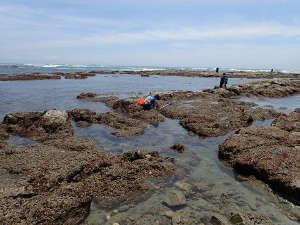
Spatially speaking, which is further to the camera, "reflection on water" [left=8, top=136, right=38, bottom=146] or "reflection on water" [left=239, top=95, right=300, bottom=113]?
"reflection on water" [left=239, top=95, right=300, bottom=113]

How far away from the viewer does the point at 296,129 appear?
13.5 meters

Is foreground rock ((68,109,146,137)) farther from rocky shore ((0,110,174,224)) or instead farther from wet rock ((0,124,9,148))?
wet rock ((0,124,9,148))

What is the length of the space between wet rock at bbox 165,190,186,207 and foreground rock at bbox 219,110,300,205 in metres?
3.48

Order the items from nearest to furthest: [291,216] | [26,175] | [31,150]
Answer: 1. [291,216]
2. [26,175]
3. [31,150]

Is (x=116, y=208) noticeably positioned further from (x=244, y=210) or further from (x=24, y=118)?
(x=24, y=118)

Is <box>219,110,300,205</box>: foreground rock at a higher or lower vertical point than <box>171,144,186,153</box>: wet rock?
higher

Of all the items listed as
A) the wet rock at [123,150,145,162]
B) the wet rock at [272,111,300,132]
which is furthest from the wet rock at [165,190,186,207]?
the wet rock at [272,111,300,132]

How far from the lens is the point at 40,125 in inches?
541

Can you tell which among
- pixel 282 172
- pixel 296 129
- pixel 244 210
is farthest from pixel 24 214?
pixel 296 129

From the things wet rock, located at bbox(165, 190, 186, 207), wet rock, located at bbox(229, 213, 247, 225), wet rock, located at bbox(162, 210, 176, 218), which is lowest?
wet rock, located at bbox(162, 210, 176, 218)

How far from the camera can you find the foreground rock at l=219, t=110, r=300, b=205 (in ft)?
26.1

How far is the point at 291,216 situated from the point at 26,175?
9.18 meters

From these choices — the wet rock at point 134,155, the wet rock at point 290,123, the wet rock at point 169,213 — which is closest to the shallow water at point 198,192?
the wet rock at point 169,213

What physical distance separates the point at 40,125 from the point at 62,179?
23.7 feet
